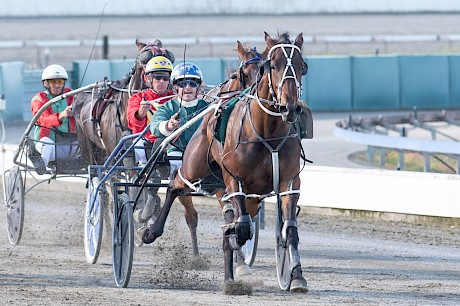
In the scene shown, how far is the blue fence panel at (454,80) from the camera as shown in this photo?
2631cm

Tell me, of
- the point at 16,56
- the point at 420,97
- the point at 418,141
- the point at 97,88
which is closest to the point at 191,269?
the point at 97,88

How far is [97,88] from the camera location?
1213cm

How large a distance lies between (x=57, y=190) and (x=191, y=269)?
23.1ft

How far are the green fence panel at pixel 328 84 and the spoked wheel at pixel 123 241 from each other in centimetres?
1662

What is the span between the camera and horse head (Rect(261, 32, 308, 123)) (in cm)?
778

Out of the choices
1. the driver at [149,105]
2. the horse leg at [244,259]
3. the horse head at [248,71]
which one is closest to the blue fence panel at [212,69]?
the driver at [149,105]

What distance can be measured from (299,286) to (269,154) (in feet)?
2.90

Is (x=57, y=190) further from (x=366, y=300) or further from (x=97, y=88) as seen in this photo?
(x=366, y=300)

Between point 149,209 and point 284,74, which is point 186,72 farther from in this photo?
point 284,74

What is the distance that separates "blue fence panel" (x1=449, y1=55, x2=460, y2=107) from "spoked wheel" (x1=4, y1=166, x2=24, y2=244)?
1549 centimetres

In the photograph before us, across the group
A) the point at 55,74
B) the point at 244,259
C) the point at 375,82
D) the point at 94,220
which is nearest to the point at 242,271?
the point at 244,259

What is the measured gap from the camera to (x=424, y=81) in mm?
26516

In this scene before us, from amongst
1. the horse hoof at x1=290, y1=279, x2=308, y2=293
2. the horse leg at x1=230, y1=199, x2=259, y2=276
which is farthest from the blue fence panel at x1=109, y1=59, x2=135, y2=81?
the horse hoof at x1=290, y1=279, x2=308, y2=293

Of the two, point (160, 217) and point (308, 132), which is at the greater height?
point (308, 132)
